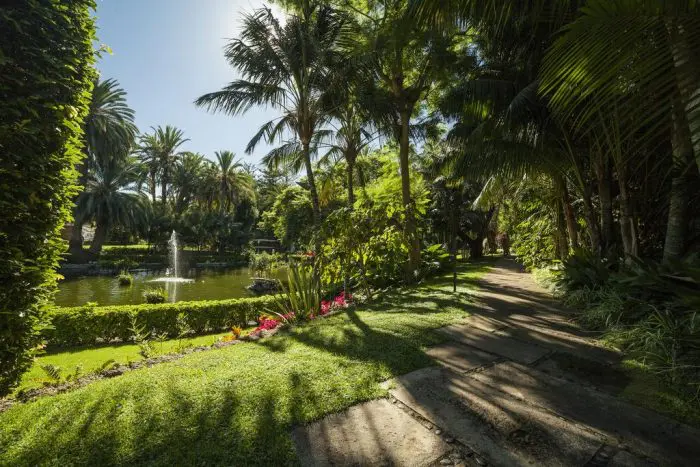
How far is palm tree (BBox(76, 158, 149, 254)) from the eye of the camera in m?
26.1

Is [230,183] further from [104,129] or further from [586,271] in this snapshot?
[586,271]

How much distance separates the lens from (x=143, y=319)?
8.28 metres

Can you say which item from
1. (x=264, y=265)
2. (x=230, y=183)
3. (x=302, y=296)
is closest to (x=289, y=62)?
(x=302, y=296)

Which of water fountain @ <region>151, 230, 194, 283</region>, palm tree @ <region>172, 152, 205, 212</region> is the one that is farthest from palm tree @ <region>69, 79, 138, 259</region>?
palm tree @ <region>172, 152, 205, 212</region>

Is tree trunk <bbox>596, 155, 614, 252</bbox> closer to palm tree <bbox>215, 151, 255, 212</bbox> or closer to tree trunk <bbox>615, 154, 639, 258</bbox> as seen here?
tree trunk <bbox>615, 154, 639, 258</bbox>

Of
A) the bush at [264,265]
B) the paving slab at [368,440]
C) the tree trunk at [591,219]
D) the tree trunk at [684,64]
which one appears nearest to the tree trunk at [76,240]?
the bush at [264,265]

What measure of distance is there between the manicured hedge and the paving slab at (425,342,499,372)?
683 cm

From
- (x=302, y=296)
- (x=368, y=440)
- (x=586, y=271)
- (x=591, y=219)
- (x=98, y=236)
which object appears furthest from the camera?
(x=98, y=236)

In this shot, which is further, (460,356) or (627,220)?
(627,220)

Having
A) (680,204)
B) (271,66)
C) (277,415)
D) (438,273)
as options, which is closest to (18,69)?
(277,415)

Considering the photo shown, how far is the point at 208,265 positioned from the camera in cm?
2798

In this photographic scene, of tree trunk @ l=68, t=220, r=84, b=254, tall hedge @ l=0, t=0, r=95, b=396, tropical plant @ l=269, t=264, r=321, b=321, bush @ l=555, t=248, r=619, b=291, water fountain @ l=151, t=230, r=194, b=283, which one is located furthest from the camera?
tree trunk @ l=68, t=220, r=84, b=254

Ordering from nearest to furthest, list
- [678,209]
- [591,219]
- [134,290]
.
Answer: [678,209] → [591,219] → [134,290]

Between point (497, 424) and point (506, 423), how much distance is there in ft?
0.22
